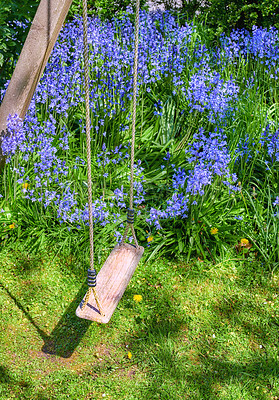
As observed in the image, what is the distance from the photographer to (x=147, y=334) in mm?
3230

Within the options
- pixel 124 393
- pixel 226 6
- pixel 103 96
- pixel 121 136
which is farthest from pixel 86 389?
pixel 226 6

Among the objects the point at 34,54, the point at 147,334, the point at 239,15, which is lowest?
the point at 147,334

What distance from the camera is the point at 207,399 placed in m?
2.81

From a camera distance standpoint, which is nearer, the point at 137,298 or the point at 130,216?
the point at 130,216

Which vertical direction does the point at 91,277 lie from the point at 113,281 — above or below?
above

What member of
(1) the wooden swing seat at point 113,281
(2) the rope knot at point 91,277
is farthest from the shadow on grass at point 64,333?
(2) the rope knot at point 91,277

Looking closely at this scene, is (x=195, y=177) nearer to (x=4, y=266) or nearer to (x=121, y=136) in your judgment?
(x=121, y=136)

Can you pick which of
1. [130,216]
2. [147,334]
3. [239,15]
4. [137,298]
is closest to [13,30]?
[130,216]

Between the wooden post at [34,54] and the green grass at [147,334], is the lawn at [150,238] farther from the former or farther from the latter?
the wooden post at [34,54]

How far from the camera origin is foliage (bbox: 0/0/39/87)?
160 inches

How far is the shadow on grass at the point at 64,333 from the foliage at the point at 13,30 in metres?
2.26

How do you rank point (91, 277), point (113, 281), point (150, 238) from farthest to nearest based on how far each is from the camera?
point (150, 238) < point (113, 281) < point (91, 277)

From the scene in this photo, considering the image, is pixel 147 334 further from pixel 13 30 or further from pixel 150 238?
Answer: pixel 13 30

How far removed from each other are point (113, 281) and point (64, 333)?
2.25ft
